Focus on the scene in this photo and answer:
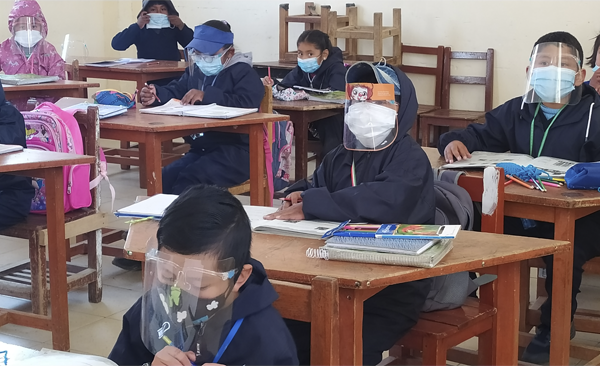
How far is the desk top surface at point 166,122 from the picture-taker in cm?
292

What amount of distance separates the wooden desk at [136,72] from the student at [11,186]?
2.13 m

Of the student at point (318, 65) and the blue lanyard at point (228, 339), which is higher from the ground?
the student at point (318, 65)

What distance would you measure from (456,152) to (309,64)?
2.41 m

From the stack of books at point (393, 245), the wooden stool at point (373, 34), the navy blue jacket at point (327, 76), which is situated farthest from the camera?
the wooden stool at point (373, 34)

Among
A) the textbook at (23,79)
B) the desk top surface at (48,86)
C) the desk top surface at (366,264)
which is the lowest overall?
the desk top surface at (366,264)

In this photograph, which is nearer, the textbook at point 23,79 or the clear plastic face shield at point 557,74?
the clear plastic face shield at point 557,74

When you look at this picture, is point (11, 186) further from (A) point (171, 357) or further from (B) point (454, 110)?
(B) point (454, 110)

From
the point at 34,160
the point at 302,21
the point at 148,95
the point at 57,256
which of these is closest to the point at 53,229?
the point at 57,256

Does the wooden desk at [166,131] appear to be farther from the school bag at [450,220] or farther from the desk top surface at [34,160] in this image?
the school bag at [450,220]

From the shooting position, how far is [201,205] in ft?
4.30

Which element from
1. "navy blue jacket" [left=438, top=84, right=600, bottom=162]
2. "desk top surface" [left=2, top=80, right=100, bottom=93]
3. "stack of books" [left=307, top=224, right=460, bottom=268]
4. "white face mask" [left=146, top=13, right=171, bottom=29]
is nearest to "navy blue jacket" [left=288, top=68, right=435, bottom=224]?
"stack of books" [left=307, top=224, right=460, bottom=268]

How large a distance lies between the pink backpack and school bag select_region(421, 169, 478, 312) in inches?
52.8

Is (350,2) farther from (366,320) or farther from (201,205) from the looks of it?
(201,205)

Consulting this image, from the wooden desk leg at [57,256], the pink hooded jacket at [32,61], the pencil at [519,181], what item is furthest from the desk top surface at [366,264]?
the pink hooded jacket at [32,61]
